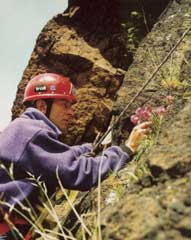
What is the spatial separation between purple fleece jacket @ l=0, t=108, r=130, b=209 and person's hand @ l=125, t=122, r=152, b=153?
32 cm

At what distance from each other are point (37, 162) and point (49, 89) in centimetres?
114

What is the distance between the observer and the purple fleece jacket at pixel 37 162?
3.64 m

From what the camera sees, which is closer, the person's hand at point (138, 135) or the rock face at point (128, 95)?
the rock face at point (128, 95)

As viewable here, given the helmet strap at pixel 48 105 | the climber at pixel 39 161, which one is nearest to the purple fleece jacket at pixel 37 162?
the climber at pixel 39 161

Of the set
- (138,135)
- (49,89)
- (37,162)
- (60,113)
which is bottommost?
(138,135)

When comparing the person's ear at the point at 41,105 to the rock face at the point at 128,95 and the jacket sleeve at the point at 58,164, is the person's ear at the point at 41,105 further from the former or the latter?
the rock face at the point at 128,95

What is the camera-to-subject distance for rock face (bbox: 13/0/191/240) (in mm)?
1818

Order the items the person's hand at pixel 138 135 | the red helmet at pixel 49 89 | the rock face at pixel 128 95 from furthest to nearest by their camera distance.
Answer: the red helmet at pixel 49 89, the person's hand at pixel 138 135, the rock face at pixel 128 95

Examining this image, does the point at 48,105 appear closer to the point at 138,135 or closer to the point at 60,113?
the point at 60,113

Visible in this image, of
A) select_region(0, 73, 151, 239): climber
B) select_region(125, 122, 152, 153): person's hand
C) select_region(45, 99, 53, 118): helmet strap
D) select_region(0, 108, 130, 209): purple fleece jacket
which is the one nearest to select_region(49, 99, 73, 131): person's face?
select_region(45, 99, 53, 118): helmet strap

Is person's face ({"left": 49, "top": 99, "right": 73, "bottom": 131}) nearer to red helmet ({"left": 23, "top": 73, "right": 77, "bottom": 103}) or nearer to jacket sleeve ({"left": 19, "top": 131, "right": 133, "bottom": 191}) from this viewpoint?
red helmet ({"left": 23, "top": 73, "right": 77, "bottom": 103})

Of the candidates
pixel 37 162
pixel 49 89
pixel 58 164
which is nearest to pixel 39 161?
pixel 37 162

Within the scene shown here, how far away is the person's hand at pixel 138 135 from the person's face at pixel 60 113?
65 centimetres

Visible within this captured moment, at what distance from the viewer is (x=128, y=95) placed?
571 cm
